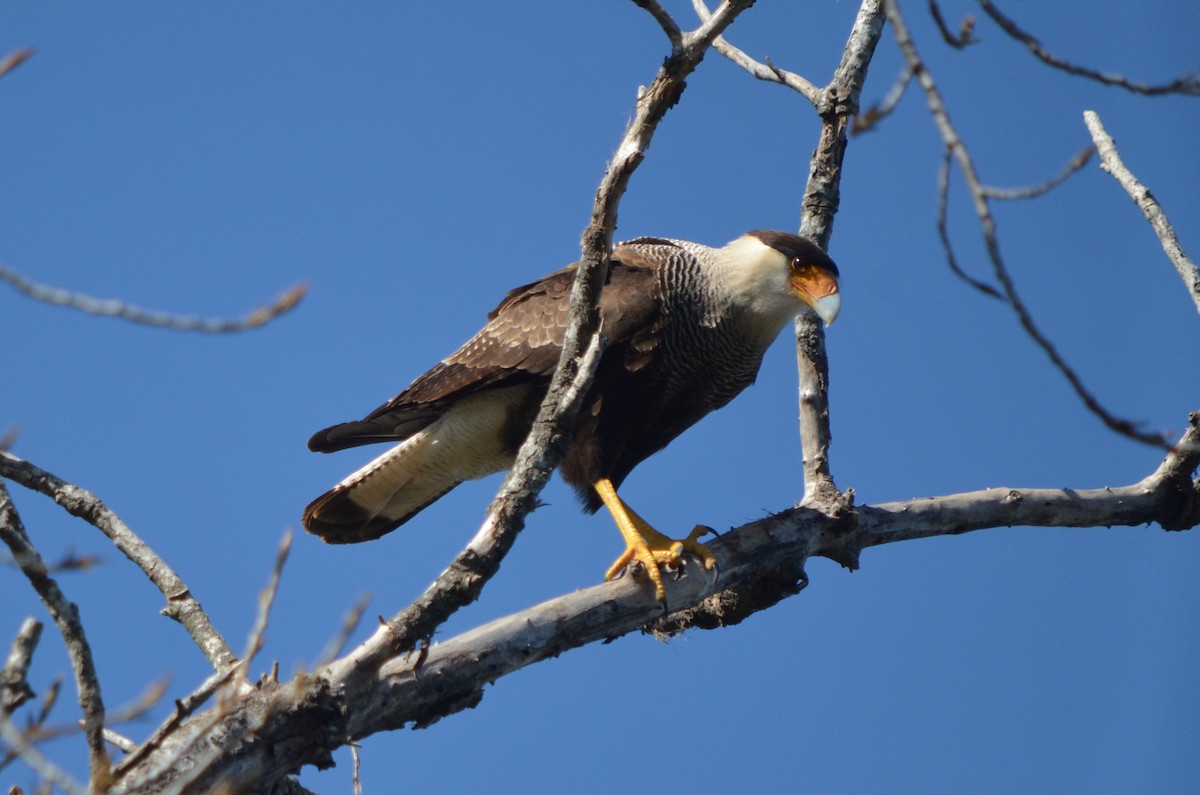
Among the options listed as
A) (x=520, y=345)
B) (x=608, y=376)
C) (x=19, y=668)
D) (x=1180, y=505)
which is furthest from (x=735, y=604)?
(x=19, y=668)

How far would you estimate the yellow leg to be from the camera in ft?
15.1

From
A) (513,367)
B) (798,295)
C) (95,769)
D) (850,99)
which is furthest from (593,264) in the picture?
(850,99)

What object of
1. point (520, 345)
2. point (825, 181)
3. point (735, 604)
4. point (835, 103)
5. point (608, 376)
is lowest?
point (735, 604)

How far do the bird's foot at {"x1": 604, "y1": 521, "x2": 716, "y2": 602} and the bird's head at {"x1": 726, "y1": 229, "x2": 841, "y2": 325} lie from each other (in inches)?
50.3

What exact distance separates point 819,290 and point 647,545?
157 centimetres

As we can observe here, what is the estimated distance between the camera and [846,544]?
5.14 metres

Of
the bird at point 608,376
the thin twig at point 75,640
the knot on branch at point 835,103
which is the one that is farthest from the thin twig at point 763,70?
the thin twig at point 75,640

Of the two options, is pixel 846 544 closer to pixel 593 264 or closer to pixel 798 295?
pixel 798 295

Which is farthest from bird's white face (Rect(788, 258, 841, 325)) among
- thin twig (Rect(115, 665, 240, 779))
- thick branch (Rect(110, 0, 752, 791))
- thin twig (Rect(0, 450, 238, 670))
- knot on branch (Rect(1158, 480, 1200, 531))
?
thin twig (Rect(115, 665, 240, 779))

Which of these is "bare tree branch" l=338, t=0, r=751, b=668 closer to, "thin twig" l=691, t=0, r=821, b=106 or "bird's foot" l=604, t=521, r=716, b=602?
"bird's foot" l=604, t=521, r=716, b=602

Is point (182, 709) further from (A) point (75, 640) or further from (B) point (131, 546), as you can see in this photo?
(B) point (131, 546)

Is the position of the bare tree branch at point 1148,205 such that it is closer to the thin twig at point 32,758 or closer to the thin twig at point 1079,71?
the thin twig at point 1079,71

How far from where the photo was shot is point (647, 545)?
482 cm

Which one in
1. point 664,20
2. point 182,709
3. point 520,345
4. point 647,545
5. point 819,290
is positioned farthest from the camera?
point 819,290
